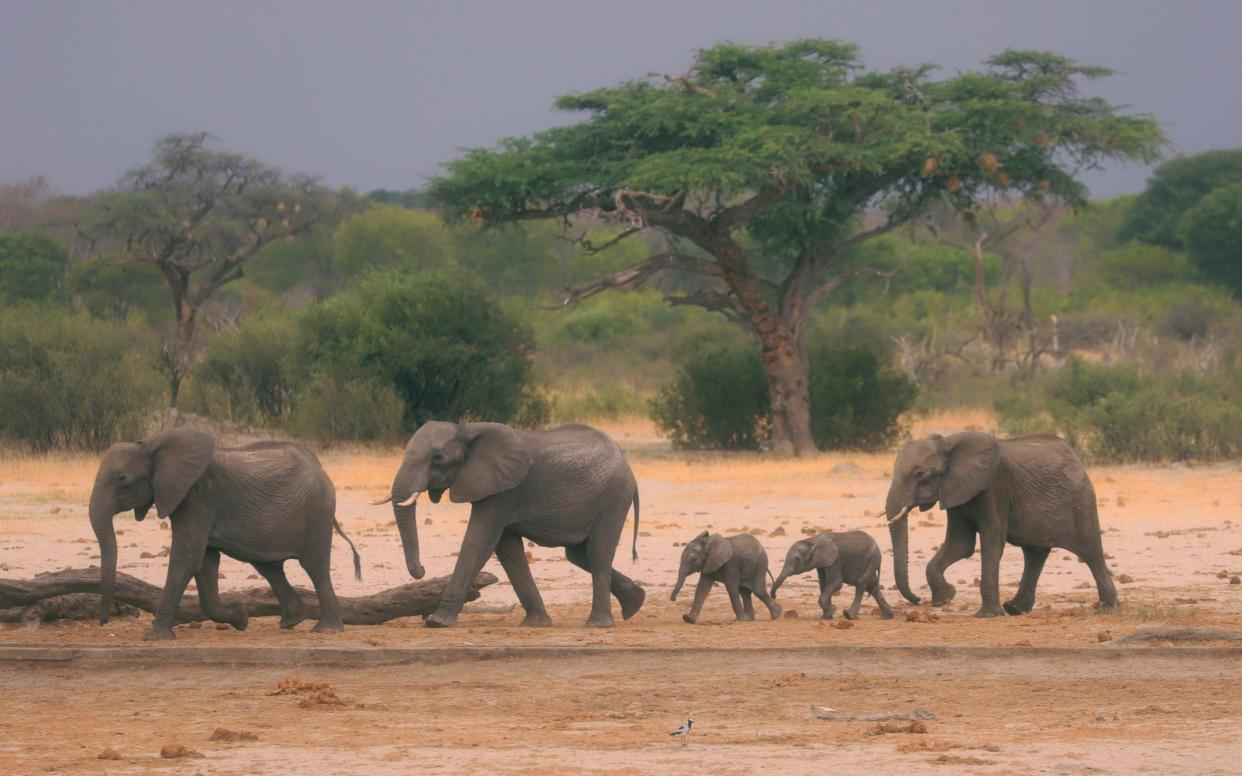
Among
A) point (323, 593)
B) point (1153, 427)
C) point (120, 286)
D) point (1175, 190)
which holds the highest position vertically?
point (1175, 190)

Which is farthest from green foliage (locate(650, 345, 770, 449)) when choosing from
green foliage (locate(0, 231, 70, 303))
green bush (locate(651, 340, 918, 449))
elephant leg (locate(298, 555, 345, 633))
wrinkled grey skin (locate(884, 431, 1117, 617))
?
green foliage (locate(0, 231, 70, 303))

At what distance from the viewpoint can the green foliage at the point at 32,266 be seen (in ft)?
180

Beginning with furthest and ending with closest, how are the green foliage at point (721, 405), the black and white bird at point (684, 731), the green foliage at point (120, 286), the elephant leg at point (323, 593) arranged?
the green foliage at point (120, 286)
the green foliage at point (721, 405)
the elephant leg at point (323, 593)
the black and white bird at point (684, 731)

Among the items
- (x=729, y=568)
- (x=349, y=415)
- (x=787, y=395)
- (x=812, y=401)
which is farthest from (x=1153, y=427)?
(x=729, y=568)

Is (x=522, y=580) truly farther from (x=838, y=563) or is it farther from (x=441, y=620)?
(x=838, y=563)

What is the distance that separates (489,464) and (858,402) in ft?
68.6

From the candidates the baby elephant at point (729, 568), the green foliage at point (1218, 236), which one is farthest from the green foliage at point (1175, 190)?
the baby elephant at point (729, 568)

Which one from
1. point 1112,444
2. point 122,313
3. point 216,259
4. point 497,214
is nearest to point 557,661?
point 1112,444

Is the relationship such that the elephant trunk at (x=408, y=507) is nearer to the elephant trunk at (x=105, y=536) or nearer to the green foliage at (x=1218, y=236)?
the elephant trunk at (x=105, y=536)

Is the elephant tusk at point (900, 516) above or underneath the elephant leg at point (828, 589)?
above

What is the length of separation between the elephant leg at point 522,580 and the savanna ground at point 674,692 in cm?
29

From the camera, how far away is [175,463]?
37.4ft

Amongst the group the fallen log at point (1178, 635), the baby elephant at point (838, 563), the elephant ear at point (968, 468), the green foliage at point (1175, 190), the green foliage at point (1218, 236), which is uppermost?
the green foliage at point (1175, 190)

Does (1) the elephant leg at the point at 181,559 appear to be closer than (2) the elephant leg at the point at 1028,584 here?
Yes
